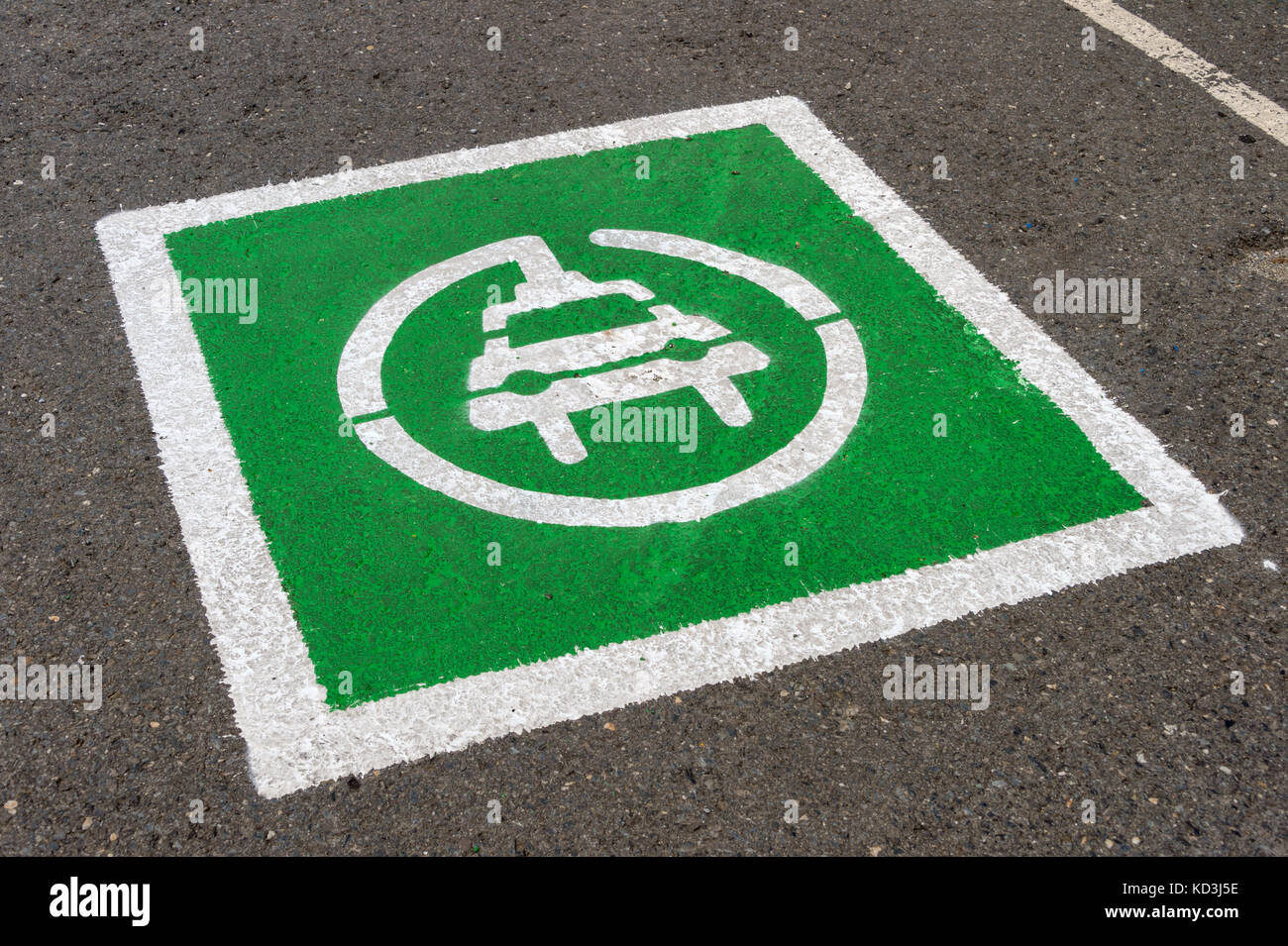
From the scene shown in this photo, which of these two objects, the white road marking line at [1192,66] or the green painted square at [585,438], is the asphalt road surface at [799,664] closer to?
the white road marking line at [1192,66]

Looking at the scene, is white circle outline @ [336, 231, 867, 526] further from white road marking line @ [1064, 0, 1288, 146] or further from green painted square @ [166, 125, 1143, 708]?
white road marking line @ [1064, 0, 1288, 146]

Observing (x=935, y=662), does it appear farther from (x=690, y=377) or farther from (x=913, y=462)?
(x=690, y=377)

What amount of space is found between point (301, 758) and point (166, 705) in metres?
0.46

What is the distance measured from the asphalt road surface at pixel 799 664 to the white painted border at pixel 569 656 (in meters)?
0.06

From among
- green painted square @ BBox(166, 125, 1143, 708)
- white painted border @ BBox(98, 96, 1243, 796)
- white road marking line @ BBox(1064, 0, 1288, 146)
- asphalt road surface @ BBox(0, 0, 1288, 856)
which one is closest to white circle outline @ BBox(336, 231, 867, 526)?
green painted square @ BBox(166, 125, 1143, 708)

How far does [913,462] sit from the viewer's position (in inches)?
160

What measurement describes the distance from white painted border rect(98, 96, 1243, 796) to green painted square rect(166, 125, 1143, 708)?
62mm

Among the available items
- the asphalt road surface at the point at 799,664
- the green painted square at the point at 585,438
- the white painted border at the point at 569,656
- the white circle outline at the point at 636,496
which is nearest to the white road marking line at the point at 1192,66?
the asphalt road surface at the point at 799,664

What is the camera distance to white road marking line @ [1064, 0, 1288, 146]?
5.73 m

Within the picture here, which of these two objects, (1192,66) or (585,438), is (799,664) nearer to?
(585,438)

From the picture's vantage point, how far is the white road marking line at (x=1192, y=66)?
573 centimetres

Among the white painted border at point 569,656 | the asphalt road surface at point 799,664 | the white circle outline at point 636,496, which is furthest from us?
the white circle outline at point 636,496
